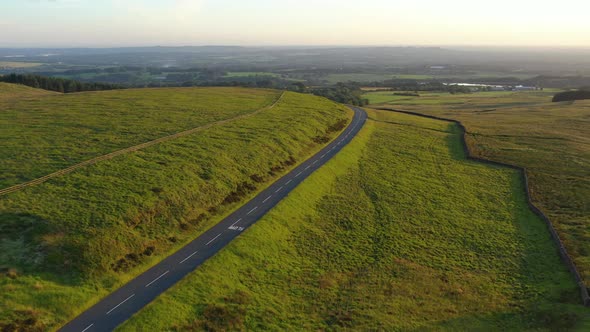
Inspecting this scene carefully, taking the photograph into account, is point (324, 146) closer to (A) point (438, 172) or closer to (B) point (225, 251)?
(A) point (438, 172)

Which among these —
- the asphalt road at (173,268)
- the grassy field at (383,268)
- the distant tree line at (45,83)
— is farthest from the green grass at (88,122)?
the grassy field at (383,268)

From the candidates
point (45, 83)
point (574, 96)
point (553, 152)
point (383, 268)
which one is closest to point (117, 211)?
point (383, 268)

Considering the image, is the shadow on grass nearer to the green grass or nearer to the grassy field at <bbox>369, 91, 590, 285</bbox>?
the green grass

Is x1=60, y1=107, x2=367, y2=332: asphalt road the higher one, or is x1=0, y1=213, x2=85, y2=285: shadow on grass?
x1=0, y1=213, x2=85, y2=285: shadow on grass

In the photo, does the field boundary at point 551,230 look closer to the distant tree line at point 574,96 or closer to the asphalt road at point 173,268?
the asphalt road at point 173,268

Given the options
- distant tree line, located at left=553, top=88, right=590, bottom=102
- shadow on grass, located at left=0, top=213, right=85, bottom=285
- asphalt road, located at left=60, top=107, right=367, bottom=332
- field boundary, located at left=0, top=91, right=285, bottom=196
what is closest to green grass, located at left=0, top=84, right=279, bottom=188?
field boundary, located at left=0, top=91, right=285, bottom=196

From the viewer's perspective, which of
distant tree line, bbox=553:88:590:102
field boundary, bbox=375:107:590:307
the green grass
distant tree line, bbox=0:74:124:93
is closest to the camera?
field boundary, bbox=375:107:590:307

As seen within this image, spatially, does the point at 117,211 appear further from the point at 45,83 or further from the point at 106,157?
the point at 45,83

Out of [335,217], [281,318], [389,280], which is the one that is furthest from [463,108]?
[281,318]
